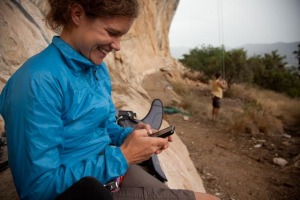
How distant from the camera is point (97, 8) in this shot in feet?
3.96

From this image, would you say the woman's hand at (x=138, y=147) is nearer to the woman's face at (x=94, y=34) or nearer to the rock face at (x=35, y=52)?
the woman's face at (x=94, y=34)

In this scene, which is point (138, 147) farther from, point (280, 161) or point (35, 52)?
point (280, 161)

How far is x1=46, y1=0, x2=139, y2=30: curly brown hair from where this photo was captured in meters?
1.20

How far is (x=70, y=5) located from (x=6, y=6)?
9.24 ft

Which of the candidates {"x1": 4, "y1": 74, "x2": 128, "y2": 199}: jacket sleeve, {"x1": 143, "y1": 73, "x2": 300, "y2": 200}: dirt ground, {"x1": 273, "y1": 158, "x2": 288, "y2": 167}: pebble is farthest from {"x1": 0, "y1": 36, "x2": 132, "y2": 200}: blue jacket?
{"x1": 273, "y1": 158, "x2": 288, "y2": 167}: pebble

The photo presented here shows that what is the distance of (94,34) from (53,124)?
0.49m

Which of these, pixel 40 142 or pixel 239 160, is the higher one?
pixel 40 142

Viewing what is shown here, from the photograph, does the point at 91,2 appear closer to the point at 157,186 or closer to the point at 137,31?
the point at 157,186

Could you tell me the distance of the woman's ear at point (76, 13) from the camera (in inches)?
48.5

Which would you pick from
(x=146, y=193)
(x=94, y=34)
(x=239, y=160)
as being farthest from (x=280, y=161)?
(x=94, y=34)

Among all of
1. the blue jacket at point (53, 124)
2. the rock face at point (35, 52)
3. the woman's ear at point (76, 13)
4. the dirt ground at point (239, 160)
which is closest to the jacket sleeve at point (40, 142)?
the blue jacket at point (53, 124)

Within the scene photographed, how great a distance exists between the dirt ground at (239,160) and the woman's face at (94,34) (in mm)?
3481

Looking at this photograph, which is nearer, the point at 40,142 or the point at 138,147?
the point at 40,142

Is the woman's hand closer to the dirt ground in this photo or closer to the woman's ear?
the woman's ear
